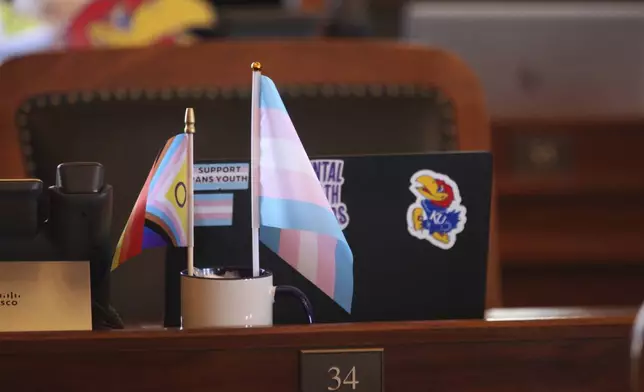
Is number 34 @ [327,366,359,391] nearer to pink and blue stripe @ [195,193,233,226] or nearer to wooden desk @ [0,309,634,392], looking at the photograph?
wooden desk @ [0,309,634,392]

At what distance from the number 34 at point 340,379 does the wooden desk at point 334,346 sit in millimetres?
19

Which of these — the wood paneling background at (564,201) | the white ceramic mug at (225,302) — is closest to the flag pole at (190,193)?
the white ceramic mug at (225,302)

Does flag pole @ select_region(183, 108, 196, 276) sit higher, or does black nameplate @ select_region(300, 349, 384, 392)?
flag pole @ select_region(183, 108, 196, 276)

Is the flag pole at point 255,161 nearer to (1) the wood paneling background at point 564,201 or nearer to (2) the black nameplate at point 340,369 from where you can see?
(2) the black nameplate at point 340,369

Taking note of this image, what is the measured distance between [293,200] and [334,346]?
14 centimetres

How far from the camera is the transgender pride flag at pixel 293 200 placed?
76 centimetres

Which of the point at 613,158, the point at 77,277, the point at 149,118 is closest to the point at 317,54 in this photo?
the point at 149,118

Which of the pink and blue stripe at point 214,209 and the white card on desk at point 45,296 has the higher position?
the pink and blue stripe at point 214,209

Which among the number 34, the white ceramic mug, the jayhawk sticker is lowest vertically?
the number 34

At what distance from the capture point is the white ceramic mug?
28.8 inches

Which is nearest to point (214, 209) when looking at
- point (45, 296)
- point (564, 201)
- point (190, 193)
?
point (190, 193)

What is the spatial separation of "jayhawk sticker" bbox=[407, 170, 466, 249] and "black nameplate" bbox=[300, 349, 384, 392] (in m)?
0.15

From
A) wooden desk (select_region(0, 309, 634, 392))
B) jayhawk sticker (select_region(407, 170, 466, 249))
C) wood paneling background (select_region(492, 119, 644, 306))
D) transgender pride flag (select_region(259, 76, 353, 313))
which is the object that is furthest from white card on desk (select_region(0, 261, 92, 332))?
wood paneling background (select_region(492, 119, 644, 306))

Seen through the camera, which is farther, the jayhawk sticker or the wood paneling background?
the wood paneling background
